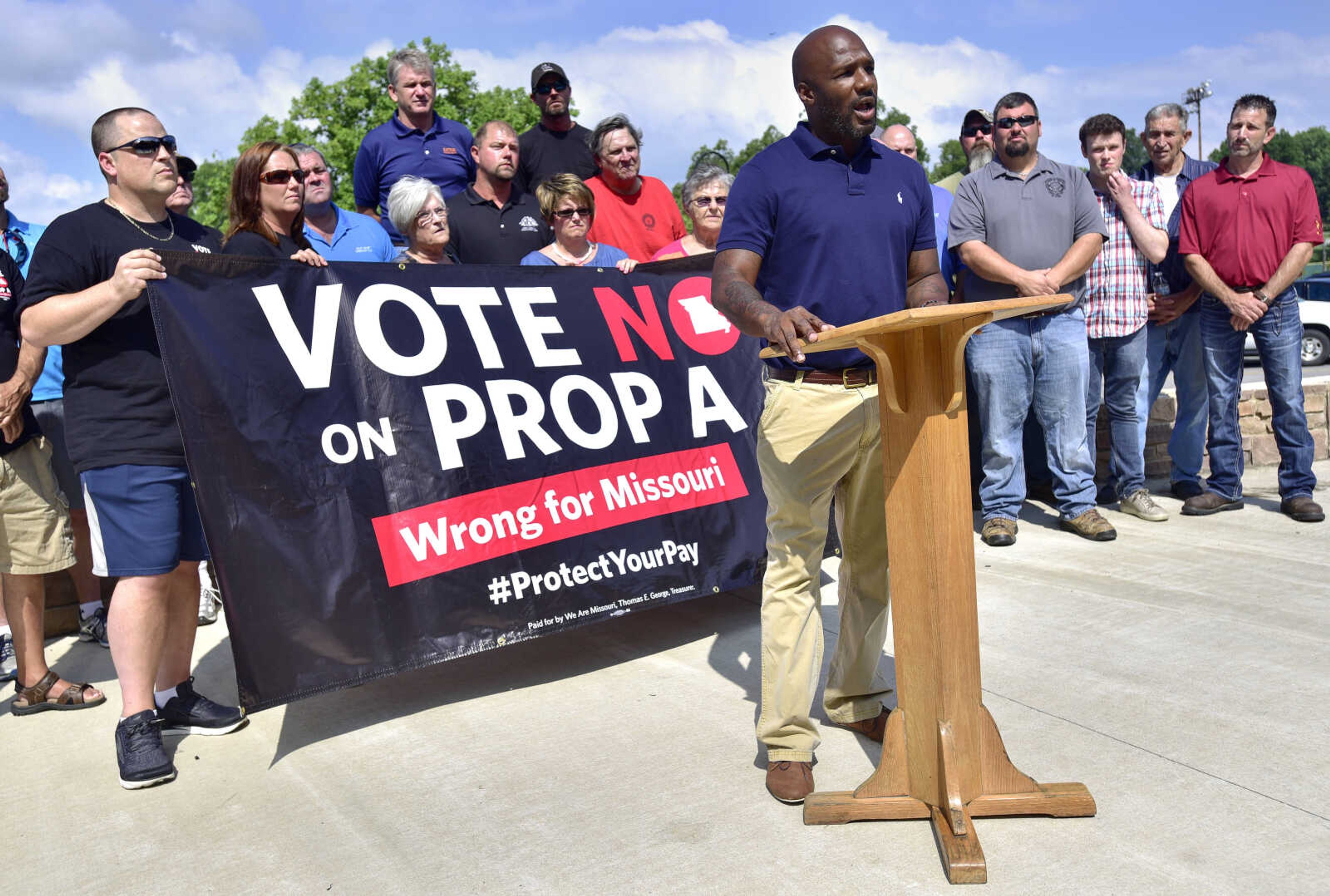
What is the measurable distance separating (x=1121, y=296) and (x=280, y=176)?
4.65 m

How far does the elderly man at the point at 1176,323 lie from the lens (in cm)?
656

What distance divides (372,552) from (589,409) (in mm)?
1094

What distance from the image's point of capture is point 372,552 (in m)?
3.86

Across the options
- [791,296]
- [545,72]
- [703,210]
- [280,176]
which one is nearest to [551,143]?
[545,72]

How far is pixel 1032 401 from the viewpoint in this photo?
6.13 meters

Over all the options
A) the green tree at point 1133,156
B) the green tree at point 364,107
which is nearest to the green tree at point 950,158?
the green tree at point 1133,156

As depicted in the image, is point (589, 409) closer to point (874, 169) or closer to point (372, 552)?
point (372, 552)

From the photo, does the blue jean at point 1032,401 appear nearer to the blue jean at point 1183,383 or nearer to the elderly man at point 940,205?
the elderly man at point 940,205

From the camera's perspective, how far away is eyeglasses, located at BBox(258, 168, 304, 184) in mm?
4156

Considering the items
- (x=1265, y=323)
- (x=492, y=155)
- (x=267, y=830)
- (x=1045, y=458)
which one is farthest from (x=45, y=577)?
(x=1265, y=323)

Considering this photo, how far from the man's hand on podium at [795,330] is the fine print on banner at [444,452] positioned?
72.0 inches

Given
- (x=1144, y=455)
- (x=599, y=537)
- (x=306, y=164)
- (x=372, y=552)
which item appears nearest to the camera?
(x=372, y=552)

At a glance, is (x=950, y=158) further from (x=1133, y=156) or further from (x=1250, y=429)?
(x=1250, y=429)

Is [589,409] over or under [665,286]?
under
